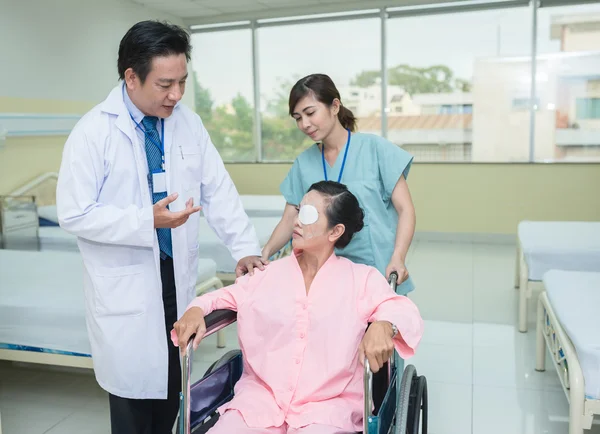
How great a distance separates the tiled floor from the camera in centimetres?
247

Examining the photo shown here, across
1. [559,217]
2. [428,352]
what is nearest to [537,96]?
[559,217]

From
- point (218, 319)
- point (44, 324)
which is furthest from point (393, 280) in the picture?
point (44, 324)

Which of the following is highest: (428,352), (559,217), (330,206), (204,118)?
(204,118)

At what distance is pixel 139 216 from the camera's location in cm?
160

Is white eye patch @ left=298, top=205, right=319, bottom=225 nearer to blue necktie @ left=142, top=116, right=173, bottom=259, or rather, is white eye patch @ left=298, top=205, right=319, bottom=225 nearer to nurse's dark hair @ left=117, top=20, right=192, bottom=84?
blue necktie @ left=142, top=116, right=173, bottom=259

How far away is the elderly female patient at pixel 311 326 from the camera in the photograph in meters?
1.48

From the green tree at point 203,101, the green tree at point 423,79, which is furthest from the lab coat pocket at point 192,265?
the green tree at point 203,101

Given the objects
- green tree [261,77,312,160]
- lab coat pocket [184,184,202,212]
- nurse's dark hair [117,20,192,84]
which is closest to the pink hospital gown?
→ lab coat pocket [184,184,202,212]

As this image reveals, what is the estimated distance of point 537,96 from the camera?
5918mm

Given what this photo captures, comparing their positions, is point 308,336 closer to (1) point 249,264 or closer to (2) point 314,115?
(1) point 249,264

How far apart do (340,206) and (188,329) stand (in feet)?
1.79

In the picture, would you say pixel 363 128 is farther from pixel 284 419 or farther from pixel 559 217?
pixel 284 419

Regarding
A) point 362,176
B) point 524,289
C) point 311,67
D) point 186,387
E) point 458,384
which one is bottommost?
point 458,384

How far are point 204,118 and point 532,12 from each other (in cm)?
389
